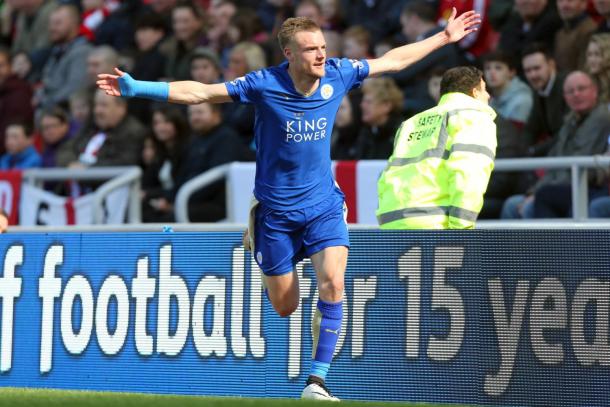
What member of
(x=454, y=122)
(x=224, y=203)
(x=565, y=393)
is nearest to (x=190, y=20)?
(x=224, y=203)

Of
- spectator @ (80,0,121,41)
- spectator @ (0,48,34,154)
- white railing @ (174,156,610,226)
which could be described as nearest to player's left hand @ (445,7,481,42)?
white railing @ (174,156,610,226)

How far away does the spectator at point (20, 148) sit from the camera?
16188 millimetres

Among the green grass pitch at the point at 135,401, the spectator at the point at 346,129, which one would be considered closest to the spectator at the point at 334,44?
the spectator at the point at 346,129

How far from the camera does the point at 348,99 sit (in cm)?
1415

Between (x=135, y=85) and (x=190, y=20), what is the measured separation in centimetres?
889

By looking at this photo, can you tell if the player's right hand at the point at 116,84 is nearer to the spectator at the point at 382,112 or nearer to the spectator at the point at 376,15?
the spectator at the point at 382,112

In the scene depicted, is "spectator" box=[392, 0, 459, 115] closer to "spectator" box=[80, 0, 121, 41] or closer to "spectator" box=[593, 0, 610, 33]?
"spectator" box=[593, 0, 610, 33]

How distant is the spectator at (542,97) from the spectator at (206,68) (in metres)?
3.79

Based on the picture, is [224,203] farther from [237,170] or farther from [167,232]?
[167,232]

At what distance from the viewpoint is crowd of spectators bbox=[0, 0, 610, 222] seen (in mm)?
12312

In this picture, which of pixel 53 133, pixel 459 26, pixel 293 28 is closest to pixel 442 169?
pixel 459 26

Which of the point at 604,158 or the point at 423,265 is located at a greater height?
the point at 604,158

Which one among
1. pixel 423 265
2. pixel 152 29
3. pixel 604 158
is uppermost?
pixel 152 29

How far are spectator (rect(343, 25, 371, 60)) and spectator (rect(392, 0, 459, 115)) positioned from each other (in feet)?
1.41
